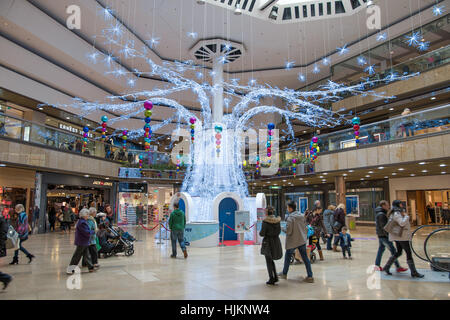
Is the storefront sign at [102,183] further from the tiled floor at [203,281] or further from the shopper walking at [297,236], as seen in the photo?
the shopper walking at [297,236]

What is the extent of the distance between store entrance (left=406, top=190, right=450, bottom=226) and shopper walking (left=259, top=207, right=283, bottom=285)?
18.9 meters

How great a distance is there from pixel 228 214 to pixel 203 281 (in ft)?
24.8

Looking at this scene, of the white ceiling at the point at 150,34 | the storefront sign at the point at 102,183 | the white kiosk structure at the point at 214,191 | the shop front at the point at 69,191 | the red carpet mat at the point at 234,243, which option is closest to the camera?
the white kiosk structure at the point at 214,191

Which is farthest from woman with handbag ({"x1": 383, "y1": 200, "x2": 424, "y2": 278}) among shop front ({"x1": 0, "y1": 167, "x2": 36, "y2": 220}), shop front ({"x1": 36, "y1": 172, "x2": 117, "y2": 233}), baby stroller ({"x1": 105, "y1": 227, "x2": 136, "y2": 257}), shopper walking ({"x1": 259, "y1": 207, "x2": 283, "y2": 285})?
shop front ({"x1": 0, "y1": 167, "x2": 36, "y2": 220})

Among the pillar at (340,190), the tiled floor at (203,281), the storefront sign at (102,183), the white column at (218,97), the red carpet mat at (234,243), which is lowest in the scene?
the red carpet mat at (234,243)

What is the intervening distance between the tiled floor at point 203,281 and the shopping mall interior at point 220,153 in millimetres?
52

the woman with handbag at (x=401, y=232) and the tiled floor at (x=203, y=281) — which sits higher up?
the woman with handbag at (x=401, y=232)

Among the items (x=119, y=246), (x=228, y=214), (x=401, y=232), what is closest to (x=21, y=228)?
(x=119, y=246)

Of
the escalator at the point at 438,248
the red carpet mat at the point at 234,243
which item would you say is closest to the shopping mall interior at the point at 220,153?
the escalator at the point at 438,248

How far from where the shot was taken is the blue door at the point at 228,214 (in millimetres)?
13164

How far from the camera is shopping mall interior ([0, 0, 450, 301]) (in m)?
6.25

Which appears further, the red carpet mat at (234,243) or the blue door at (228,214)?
the blue door at (228,214)

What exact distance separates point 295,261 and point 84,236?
16.0ft
